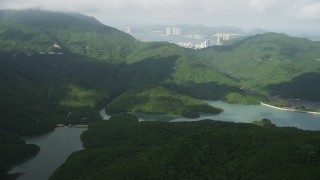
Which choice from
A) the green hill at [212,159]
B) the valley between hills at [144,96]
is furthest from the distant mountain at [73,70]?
the green hill at [212,159]

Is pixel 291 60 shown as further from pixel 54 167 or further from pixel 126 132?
pixel 54 167

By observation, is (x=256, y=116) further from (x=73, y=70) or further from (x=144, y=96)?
(x=73, y=70)

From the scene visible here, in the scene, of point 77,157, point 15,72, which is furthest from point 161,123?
point 15,72

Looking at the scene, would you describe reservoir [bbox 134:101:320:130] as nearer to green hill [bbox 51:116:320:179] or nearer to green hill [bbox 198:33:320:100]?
green hill [bbox 198:33:320:100]

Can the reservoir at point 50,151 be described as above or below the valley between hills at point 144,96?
below

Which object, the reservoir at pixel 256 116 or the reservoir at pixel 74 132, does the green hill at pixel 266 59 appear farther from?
the reservoir at pixel 74 132

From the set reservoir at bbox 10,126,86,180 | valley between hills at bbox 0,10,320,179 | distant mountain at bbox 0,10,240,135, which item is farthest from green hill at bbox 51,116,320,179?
distant mountain at bbox 0,10,240,135

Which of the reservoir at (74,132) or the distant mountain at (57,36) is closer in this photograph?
the reservoir at (74,132)
